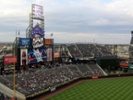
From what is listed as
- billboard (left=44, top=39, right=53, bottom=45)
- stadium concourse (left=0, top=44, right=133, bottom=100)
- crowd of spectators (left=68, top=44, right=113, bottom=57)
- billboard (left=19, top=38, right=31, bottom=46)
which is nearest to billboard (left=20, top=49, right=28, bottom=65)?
billboard (left=19, top=38, right=31, bottom=46)

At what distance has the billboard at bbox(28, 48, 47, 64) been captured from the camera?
4450 centimetres

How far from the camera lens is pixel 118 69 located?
70125 millimetres

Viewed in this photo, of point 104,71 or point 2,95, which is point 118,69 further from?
point 2,95

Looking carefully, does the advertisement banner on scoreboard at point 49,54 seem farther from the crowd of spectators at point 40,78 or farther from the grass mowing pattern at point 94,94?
the grass mowing pattern at point 94,94

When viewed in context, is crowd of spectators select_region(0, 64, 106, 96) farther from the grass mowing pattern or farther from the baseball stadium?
the grass mowing pattern

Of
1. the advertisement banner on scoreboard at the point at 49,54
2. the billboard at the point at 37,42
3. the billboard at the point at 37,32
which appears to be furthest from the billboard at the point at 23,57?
the advertisement banner on scoreboard at the point at 49,54

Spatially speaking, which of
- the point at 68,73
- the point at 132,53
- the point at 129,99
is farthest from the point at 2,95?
the point at 132,53

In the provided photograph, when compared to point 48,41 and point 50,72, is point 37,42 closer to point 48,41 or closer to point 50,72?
point 48,41

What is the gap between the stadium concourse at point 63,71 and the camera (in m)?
35.2

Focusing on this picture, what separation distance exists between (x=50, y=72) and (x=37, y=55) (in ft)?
17.9

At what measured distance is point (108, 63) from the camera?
67.8 m

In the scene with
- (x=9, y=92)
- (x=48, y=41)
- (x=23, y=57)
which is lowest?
(x=9, y=92)

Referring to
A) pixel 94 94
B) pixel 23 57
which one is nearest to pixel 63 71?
pixel 23 57

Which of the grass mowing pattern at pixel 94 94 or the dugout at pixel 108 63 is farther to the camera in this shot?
the dugout at pixel 108 63
